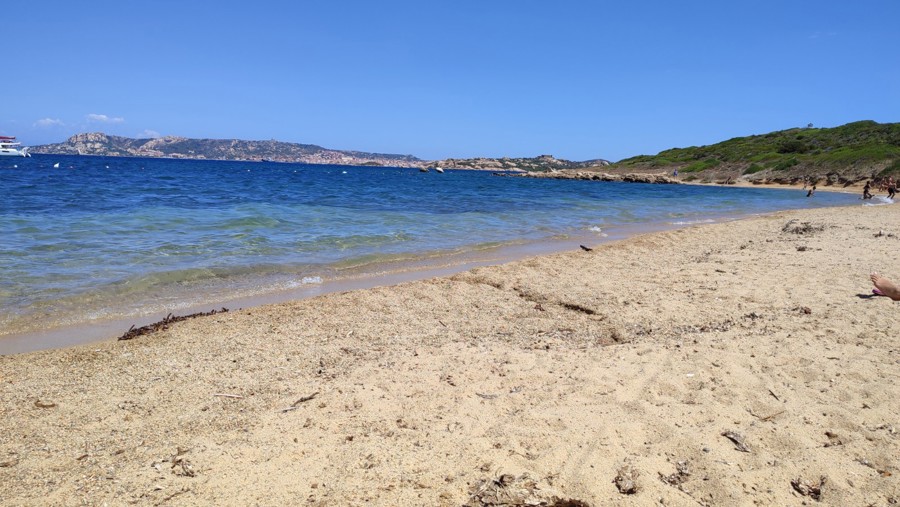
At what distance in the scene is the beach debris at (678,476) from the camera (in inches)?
111

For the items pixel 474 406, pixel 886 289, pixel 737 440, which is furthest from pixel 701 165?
pixel 474 406

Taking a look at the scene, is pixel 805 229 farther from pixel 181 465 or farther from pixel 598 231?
pixel 181 465

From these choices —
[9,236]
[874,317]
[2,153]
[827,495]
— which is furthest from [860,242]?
→ [2,153]

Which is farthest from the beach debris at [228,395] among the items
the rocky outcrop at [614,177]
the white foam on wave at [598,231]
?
the rocky outcrop at [614,177]

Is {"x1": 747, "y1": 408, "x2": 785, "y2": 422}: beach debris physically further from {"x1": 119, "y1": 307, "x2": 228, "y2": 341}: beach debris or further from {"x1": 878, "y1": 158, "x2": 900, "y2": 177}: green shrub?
{"x1": 878, "y1": 158, "x2": 900, "y2": 177}: green shrub

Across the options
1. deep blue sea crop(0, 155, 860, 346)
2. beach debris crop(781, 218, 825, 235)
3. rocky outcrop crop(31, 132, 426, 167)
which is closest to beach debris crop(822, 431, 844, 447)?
deep blue sea crop(0, 155, 860, 346)

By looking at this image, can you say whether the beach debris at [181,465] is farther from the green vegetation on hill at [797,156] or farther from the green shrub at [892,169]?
the green vegetation on hill at [797,156]

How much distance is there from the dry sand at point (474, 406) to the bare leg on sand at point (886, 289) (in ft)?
0.64

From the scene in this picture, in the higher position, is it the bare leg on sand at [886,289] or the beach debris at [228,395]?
the bare leg on sand at [886,289]

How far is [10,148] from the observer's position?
7831 cm

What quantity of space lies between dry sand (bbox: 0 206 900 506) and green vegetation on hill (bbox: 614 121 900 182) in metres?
49.7

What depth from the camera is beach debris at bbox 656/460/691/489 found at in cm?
282

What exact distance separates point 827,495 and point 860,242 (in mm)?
10652

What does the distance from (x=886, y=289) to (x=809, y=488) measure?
477cm
